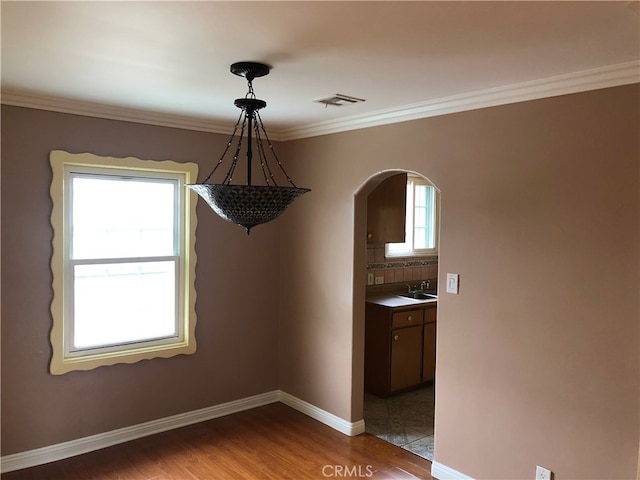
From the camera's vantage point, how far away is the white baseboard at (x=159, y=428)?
329 centimetres

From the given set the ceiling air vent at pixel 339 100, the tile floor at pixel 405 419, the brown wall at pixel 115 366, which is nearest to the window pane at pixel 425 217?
the tile floor at pixel 405 419

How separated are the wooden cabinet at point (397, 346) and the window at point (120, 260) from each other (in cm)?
165

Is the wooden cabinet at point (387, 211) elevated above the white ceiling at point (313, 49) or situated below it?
below

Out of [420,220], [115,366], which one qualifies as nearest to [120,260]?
[115,366]

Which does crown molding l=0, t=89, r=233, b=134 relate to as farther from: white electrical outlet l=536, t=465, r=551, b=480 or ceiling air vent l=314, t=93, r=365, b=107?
white electrical outlet l=536, t=465, r=551, b=480

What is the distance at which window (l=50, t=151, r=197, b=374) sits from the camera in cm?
340

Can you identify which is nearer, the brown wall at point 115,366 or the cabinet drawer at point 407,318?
the brown wall at point 115,366

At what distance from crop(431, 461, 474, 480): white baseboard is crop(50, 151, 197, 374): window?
2022 mm

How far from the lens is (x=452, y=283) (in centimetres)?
316

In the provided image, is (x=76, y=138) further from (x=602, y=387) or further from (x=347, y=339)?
(x=602, y=387)

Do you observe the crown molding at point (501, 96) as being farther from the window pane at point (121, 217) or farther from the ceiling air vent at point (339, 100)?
the window pane at point (121, 217)

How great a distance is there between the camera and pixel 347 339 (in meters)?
3.91

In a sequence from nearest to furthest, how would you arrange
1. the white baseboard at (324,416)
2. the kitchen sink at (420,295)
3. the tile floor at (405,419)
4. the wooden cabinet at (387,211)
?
1. the tile floor at (405,419)
2. the white baseboard at (324,416)
3. the wooden cabinet at (387,211)
4. the kitchen sink at (420,295)

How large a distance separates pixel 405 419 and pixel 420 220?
2.35m
